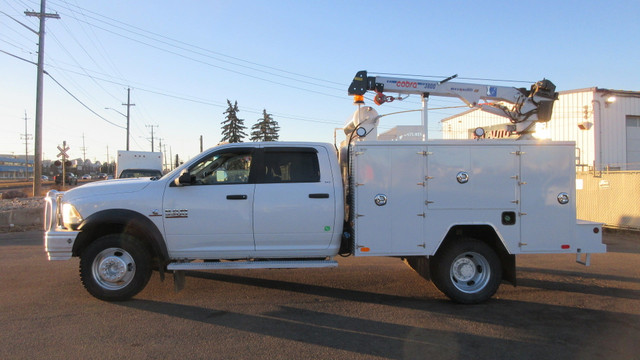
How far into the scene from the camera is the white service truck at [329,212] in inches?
215

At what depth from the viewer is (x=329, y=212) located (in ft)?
18.2

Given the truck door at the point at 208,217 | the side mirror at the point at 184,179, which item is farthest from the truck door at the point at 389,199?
the side mirror at the point at 184,179

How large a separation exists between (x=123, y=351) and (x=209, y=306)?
1459mm

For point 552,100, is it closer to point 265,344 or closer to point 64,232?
point 265,344

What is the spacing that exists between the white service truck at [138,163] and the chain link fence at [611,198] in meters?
16.4

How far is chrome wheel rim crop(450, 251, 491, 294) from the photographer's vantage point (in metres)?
5.72

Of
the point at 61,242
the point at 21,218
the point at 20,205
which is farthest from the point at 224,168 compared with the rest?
the point at 20,205

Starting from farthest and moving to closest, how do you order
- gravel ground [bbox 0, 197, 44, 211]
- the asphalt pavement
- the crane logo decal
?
1. gravel ground [bbox 0, 197, 44, 211]
2. the crane logo decal
3. the asphalt pavement

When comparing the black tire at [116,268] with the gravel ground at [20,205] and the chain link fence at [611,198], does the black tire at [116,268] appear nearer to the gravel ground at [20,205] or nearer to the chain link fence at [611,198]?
the gravel ground at [20,205]

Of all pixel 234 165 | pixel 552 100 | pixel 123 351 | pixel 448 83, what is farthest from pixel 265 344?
pixel 552 100

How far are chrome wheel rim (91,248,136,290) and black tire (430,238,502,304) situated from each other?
399 cm

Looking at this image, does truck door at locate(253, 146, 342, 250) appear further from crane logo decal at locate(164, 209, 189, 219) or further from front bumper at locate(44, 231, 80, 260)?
front bumper at locate(44, 231, 80, 260)

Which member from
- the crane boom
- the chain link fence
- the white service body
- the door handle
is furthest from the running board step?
the chain link fence

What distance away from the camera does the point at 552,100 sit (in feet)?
22.2
